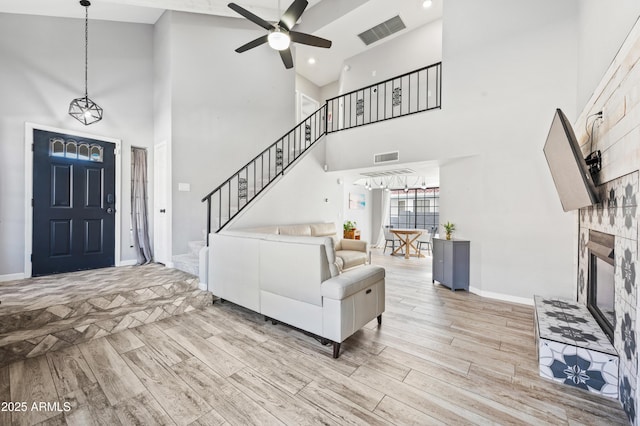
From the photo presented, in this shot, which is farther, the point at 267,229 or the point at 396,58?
the point at 396,58

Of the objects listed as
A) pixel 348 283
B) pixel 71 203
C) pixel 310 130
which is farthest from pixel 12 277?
pixel 310 130

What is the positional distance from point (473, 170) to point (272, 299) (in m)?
3.60

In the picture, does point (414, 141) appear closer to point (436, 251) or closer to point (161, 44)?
point (436, 251)

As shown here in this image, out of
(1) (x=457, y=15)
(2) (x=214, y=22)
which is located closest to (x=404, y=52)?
(1) (x=457, y=15)

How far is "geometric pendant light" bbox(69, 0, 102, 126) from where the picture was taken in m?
4.03

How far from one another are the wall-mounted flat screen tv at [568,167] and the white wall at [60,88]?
5915mm

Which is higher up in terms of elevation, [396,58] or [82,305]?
[396,58]

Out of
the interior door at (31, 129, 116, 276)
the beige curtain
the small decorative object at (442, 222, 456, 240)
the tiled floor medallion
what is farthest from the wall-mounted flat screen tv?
the interior door at (31, 129, 116, 276)

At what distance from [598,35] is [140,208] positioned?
6.56m

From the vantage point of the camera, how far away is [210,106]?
5000 millimetres

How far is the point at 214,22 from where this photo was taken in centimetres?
503

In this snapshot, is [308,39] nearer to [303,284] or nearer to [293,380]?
[303,284]

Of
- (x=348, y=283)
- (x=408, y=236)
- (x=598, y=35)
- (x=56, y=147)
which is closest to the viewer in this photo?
(x=348, y=283)

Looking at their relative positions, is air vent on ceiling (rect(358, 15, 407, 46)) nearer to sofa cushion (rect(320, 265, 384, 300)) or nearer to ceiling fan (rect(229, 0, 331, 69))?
ceiling fan (rect(229, 0, 331, 69))
